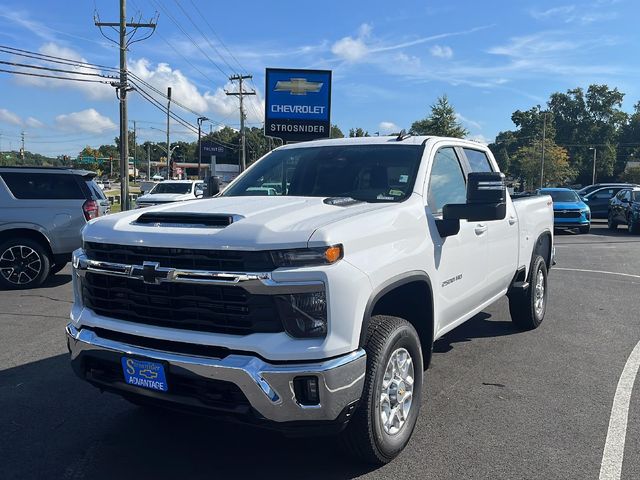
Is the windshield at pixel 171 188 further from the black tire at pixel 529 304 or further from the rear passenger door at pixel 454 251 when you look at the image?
the rear passenger door at pixel 454 251

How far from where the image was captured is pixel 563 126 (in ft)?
354

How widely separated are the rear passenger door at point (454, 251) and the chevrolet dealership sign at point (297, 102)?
15122mm

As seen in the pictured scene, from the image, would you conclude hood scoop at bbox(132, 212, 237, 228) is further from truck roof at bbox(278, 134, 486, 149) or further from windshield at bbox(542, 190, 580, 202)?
windshield at bbox(542, 190, 580, 202)

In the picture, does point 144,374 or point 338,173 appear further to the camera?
point 338,173

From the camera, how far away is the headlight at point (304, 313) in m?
2.89

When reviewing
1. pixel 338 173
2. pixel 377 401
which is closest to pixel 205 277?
pixel 377 401

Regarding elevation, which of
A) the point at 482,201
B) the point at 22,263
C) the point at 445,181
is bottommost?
the point at 22,263

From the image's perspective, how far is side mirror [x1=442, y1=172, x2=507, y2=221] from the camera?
382cm

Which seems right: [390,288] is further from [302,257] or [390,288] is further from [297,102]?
[297,102]

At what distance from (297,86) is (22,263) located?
497 inches

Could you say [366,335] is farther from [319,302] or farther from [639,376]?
[639,376]

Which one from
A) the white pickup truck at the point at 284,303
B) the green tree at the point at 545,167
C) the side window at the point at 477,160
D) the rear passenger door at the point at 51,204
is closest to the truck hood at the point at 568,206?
the side window at the point at 477,160

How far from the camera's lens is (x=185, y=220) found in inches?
131

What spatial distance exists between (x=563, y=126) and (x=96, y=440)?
116370 millimetres
